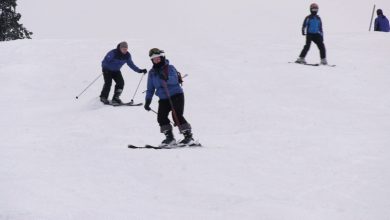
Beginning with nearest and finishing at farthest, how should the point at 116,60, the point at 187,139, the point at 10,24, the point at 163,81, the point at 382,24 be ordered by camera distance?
the point at 163,81
the point at 187,139
the point at 116,60
the point at 382,24
the point at 10,24

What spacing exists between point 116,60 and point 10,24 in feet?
89.4

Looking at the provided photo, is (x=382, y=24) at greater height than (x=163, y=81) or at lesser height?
lesser

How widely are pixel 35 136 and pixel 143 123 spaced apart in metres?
2.34

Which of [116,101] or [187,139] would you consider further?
[116,101]

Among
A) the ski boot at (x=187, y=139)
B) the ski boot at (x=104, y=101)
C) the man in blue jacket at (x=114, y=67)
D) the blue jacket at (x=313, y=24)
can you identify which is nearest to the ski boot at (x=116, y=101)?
the man in blue jacket at (x=114, y=67)

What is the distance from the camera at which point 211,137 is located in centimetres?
1093

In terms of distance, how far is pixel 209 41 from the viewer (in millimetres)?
22844

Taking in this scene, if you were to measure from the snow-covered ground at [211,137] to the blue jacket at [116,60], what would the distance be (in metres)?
0.94

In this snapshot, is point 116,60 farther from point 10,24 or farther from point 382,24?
point 10,24

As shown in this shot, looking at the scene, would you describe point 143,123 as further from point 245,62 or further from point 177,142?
point 245,62

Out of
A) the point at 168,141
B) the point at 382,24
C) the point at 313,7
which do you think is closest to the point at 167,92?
the point at 168,141

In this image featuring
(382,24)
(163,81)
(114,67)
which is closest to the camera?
(163,81)

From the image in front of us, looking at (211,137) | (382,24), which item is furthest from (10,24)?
(211,137)

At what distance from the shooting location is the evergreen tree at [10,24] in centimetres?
3894
